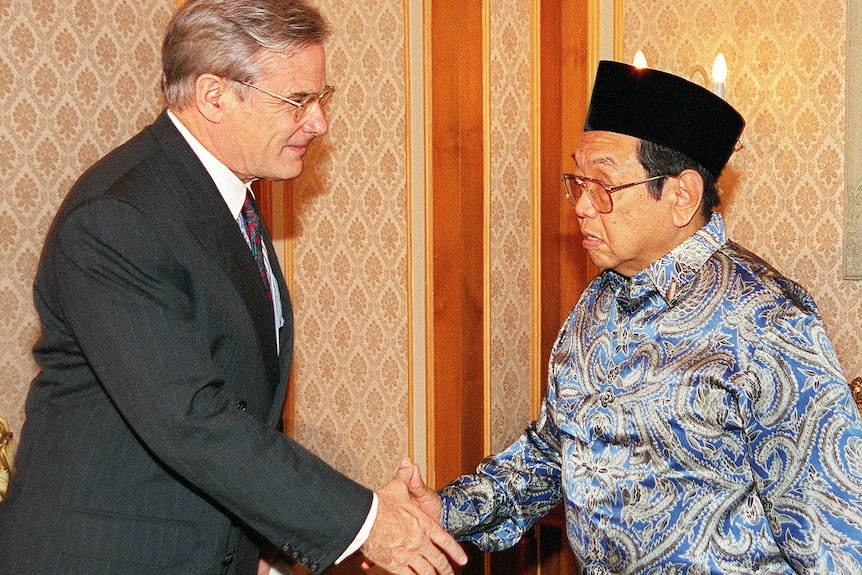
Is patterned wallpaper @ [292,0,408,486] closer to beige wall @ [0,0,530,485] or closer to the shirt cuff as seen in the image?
beige wall @ [0,0,530,485]

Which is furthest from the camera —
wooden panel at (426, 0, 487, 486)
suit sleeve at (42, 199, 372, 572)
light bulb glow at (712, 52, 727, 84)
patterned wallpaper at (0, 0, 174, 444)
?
wooden panel at (426, 0, 487, 486)

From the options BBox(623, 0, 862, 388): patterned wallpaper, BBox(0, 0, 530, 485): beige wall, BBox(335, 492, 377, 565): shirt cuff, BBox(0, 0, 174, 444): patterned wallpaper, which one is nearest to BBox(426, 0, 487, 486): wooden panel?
BBox(0, 0, 530, 485): beige wall

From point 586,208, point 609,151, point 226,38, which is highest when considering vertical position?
point 226,38

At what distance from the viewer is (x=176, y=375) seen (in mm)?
1656

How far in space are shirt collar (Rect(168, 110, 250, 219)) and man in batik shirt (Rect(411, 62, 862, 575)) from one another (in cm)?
73

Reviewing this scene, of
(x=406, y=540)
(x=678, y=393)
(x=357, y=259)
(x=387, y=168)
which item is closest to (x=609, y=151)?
(x=678, y=393)

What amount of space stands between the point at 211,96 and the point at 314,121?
0.24 meters

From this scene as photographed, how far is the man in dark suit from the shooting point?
1632 mm

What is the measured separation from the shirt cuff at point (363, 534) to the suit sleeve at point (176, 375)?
0.06 ft

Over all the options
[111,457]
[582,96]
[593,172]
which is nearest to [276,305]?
[111,457]

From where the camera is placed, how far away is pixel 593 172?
6.53 ft

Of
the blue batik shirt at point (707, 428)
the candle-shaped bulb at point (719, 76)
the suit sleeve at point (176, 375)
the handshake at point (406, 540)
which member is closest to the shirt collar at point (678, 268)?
the blue batik shirt at point (707, 428)

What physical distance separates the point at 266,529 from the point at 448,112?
197cm

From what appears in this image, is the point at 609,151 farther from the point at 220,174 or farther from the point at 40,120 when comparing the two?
the point at 40,120
